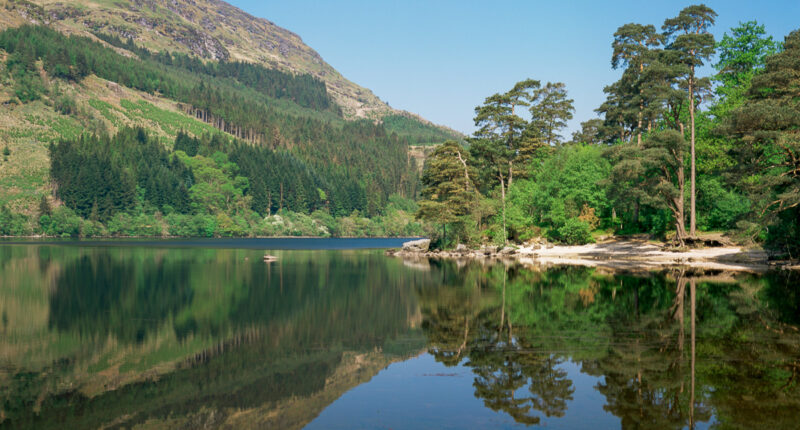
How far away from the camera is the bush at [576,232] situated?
221ft

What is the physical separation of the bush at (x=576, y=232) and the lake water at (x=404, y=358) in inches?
1339

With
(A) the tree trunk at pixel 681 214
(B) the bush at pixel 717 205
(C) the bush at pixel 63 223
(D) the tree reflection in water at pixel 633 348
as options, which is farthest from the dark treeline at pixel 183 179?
(D) the tree reflection in water at pixel 633 348

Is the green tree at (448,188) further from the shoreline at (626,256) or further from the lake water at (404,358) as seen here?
the lake water at (404,358)

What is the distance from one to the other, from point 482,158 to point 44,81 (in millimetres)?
177420

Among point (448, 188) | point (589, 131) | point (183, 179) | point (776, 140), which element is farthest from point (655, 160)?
Result: point (183, 179)

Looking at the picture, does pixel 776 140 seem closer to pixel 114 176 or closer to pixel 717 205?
pixel 717 205

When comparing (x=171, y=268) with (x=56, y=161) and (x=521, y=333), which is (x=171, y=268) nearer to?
(x=521, y=333)

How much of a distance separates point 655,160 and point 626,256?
35.3 ft

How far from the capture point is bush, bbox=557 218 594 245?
67250 millimetres

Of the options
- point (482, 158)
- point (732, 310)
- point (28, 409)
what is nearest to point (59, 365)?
point (28, 409)

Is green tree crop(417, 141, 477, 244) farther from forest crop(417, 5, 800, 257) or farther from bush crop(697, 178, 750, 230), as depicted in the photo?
bush crop(697, 178, 750, 230)

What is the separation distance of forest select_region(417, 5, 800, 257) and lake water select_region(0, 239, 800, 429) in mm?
13956

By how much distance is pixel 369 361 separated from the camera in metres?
17.2

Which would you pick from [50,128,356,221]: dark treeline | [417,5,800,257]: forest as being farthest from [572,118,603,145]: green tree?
[50,128,356,221]: dark treeline
